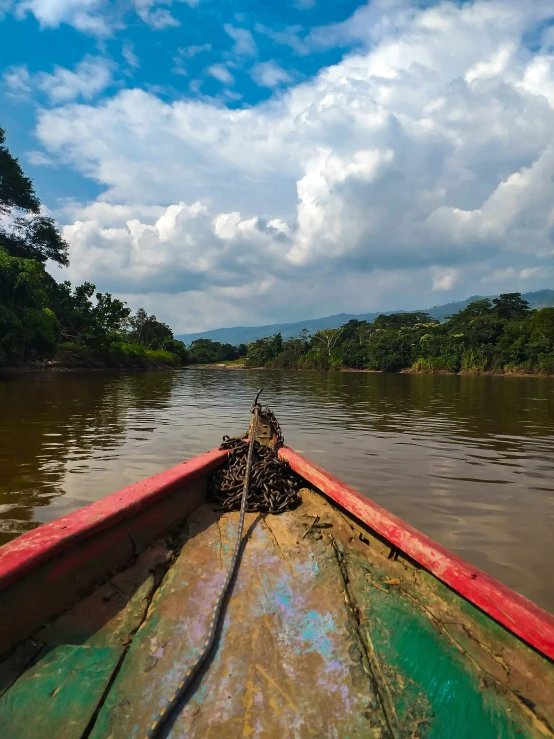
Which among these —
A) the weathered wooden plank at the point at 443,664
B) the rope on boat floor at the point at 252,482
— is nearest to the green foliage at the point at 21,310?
the rope on boat floor at the point at 252,482

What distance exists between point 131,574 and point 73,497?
9.65 feet

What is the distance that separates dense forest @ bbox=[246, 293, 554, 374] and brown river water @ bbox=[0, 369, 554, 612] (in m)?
28.6

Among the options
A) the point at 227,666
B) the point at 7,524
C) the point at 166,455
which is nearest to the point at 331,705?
the point at 227,666

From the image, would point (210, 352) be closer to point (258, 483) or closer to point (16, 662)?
point (258, 483)

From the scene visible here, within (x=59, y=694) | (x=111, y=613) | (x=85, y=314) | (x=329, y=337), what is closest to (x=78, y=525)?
Answer: (x=111, y=613)

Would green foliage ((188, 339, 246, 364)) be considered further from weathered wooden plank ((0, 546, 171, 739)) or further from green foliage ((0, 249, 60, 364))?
weathered wooden plank ((0, 546, 171, 739))

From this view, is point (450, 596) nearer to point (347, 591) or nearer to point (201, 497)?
point (347, 591)

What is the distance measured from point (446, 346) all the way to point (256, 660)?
152 feet

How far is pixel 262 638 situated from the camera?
179 centimetres

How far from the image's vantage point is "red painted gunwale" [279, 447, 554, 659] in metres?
1.59

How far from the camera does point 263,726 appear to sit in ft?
4.49

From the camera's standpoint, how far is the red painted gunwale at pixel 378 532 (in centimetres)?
163

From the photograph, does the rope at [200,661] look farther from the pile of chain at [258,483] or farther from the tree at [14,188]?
the tree at [14,188]

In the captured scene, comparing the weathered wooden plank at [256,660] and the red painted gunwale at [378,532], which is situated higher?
the red painted gunwale at [378,532]
